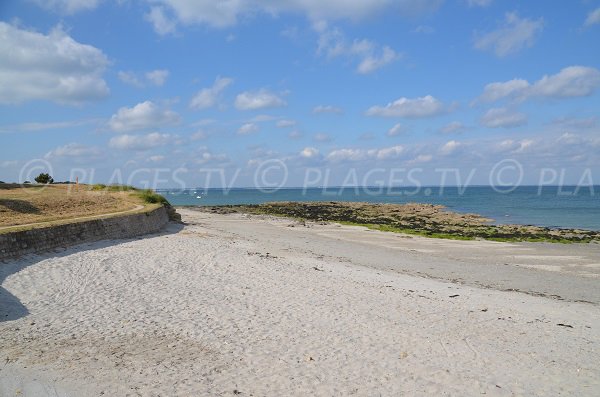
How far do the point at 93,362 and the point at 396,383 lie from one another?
462 cm

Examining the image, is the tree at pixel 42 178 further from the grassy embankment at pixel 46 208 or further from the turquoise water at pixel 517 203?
the turquoise water at pixel 517 203

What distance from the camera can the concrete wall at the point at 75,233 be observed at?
12.4 meters

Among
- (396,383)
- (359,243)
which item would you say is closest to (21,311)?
(396,383)

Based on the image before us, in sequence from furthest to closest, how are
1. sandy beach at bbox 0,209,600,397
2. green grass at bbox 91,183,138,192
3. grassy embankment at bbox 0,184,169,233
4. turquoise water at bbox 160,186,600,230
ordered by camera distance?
turquoise water at bbox 160,186,600,230 → green grass at bbox 91,183,138,192 → grassy embankment at bbox 0,184,169,233 → sandy beach at bbox 0,209,600,397

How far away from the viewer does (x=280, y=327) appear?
29.6 feet

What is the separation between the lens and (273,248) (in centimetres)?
2009

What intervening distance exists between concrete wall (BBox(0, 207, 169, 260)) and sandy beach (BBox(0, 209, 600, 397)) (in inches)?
17.1

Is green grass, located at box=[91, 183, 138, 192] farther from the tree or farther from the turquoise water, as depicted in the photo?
the turquoise water

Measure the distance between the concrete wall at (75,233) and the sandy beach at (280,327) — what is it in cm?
43

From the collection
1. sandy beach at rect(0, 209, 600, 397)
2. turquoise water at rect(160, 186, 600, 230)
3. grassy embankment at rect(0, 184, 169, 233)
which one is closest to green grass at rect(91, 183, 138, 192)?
grassy embankment at rect(0, 184, 169, 233)

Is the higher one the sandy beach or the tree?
the tree

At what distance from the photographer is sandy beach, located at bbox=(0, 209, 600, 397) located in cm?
669

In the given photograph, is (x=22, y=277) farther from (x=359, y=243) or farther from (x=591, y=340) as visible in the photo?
(x=359, y=243)

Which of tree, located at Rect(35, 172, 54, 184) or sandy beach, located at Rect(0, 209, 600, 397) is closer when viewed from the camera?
sandy beach, located at Rect(0, 209, 600, 397)
